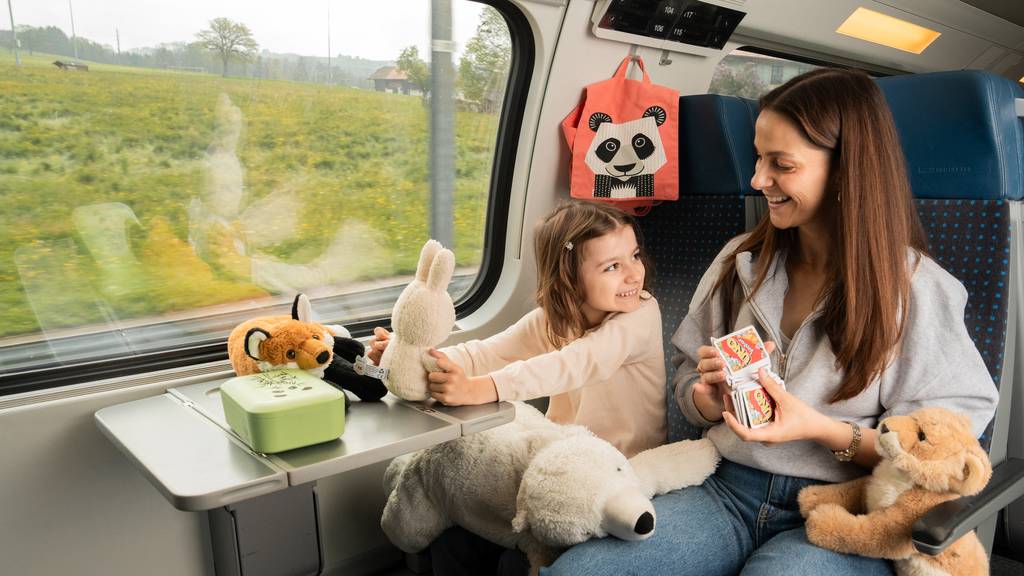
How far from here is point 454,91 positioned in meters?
2.71

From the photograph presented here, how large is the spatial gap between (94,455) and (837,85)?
1.99 meters

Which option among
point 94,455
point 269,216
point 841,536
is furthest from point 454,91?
point 841,536

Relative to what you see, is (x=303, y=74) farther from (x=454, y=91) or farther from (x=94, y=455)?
(x=94, y=455)

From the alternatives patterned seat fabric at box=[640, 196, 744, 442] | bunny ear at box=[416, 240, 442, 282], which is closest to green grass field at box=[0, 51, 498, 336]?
bunny ear at box=[416, 240, 442, 282]

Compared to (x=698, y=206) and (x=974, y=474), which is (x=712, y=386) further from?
(x=698, y=206)

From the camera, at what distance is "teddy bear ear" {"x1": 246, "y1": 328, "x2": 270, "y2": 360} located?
1759mm

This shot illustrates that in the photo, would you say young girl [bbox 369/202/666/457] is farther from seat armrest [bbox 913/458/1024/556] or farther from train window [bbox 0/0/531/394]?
seat armrest [bbox 913/458/1024/556]

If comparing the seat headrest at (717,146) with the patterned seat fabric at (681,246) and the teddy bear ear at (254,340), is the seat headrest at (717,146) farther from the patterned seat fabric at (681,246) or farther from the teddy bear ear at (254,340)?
the teddy bear ear at (254,340)

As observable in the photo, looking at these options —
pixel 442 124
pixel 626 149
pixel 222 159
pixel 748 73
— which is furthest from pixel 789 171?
pixel 748 73

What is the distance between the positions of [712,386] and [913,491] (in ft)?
1.48

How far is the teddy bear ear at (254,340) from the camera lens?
1.76m

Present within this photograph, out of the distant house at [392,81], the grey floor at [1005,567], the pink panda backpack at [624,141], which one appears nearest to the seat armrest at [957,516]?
the grey floor at [1005,567]

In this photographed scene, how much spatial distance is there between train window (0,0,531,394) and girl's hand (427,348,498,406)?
822mm

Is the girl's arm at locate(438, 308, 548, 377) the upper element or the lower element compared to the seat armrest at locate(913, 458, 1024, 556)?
upper
